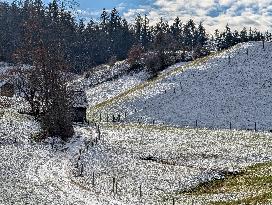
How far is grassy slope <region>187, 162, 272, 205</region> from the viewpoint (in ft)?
110

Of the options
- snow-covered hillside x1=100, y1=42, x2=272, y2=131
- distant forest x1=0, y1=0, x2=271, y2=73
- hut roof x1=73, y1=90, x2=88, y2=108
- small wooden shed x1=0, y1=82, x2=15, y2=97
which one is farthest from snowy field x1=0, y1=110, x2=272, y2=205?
distant forest x1=0, y1=0, x2=271, y2=73

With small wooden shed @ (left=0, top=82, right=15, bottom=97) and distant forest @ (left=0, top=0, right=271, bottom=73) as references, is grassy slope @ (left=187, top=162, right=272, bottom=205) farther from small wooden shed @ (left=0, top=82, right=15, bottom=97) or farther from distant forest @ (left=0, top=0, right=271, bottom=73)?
distant forest @ (left=0, top=0, right=271, bottom=73)

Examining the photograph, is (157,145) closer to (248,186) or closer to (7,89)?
(248,186)

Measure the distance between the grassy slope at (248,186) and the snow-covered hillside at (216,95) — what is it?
2577cm

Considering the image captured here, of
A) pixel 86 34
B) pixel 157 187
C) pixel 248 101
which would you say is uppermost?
pixel 86 34

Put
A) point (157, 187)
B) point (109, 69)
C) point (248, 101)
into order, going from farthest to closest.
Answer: point (109, 69) → point (248, 101) → point (157, 187)

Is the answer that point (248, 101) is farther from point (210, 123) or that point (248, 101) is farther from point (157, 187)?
point (157, 187)

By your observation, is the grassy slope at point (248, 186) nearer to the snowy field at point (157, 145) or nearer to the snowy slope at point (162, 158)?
the snowy field at point (157, 145)

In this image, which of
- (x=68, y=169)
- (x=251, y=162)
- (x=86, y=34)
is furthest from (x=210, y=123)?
(x=86, y=34)

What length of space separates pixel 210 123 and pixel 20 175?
3604 centimetres

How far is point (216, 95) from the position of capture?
265 feet

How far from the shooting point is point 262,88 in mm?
81062

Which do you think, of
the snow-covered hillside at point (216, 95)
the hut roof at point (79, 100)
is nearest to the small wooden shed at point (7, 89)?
the snow-covered hillside at point (216, 95)

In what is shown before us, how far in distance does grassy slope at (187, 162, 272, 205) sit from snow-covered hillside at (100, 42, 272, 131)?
25.8 meters
